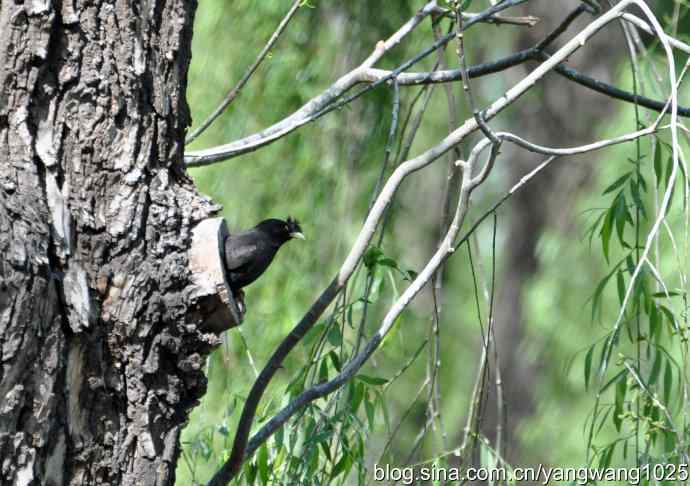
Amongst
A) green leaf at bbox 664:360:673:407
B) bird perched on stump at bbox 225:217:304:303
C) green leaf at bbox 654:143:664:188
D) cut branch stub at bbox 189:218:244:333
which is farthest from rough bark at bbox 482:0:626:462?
cut branch stub at bbox 189:218:244:333

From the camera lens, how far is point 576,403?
522cm

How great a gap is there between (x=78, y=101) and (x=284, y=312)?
71.7 inches

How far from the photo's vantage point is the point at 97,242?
7.06 ft

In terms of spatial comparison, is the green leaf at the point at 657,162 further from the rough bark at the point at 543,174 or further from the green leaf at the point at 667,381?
the rough bark at the point at 543,174

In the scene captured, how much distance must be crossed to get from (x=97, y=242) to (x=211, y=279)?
261 mm

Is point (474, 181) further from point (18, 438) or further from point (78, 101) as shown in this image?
point (18, 438)

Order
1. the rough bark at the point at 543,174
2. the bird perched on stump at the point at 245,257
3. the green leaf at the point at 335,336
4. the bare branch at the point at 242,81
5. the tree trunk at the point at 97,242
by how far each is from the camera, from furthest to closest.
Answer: the rough bark at the point at 543,174
the bare branch at the point at 242,81
the green leaf at the point at 335,336
the bird perched on stump at the point at 245,257
the tree trunk at the point at 97,242

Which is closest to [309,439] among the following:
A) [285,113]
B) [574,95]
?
[285,113]

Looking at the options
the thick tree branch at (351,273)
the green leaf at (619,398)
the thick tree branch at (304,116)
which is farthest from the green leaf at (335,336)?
the green leaf at (619,398)

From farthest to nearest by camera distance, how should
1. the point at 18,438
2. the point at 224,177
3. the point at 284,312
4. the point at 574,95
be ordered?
the point at 574,95 < the point at 224,177 < the point at 284,312 < the point at 18,438

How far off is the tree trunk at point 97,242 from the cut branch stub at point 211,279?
0.05ft

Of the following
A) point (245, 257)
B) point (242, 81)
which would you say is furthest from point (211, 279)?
point (242, 81)

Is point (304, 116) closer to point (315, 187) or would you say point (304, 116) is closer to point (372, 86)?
point (372, 86)

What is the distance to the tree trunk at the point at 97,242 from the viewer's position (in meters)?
1.99
